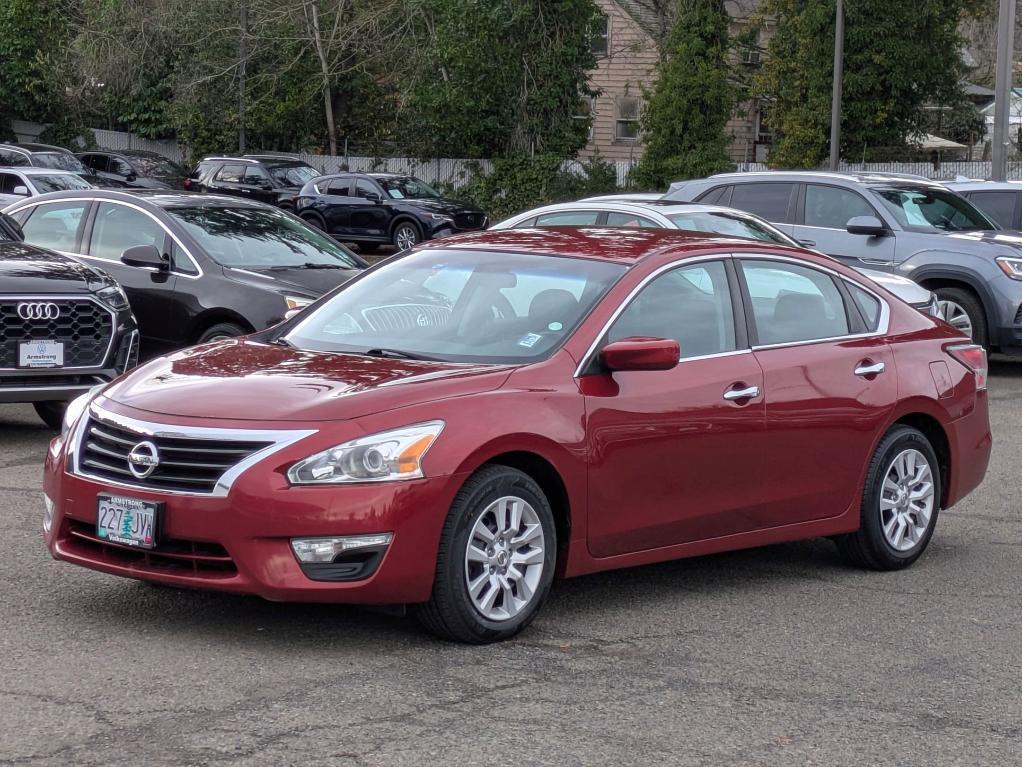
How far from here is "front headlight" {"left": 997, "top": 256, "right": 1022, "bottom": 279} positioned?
15.4m

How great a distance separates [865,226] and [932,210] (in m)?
1.29

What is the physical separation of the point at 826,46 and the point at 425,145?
11.9 meters

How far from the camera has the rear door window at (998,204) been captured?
18078 mm

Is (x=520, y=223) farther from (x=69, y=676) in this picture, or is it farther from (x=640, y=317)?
(x=69, y=676)

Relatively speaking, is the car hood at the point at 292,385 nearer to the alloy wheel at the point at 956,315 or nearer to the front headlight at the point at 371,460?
the front headlight at the point at 371,460

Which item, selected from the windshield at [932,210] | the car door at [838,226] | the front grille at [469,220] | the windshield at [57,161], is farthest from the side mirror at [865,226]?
the windshield at [57,161]

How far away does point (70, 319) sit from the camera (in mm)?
10398

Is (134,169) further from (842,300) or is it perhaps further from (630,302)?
(630,302)

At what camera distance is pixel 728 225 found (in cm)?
1344

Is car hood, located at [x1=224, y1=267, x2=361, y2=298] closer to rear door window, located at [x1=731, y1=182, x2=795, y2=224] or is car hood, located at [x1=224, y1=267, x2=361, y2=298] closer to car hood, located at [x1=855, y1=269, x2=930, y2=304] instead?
car hood, located at [x1=855, y1=269, x2=930, y2=304]

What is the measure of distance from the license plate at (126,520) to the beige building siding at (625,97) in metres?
46.2

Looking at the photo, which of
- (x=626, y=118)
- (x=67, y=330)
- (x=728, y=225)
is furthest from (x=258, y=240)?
(x=626, y=118)

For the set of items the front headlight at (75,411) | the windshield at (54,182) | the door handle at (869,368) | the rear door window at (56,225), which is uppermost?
the windshield at (54,182)

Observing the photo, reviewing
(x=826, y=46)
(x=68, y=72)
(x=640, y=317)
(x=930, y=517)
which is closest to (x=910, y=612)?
(x=930, y=517)
